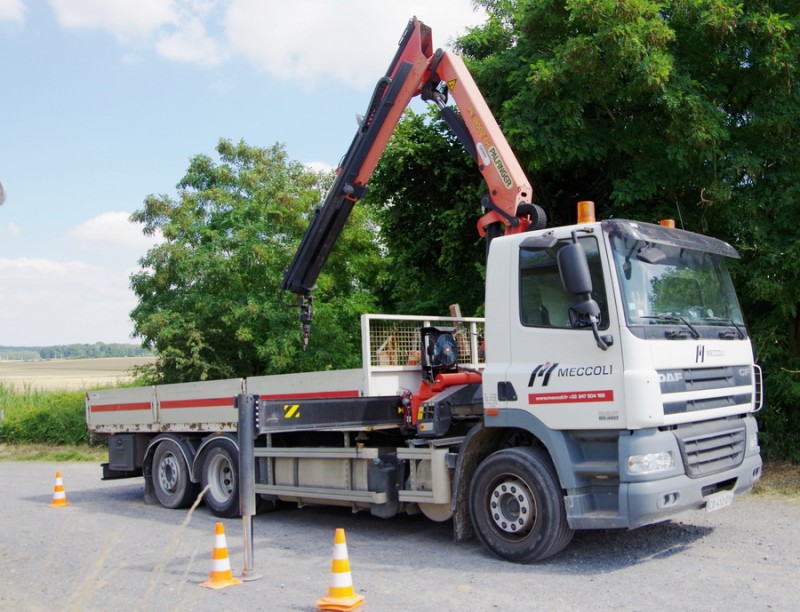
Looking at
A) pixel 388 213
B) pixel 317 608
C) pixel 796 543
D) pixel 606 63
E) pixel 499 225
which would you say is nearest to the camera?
pixel 317 608

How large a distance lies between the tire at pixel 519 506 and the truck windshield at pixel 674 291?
1487mm

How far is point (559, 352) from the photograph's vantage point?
22.1 ft

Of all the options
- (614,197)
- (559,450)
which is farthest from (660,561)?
(614,197)

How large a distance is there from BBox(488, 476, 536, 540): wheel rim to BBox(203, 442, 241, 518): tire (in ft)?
13.0

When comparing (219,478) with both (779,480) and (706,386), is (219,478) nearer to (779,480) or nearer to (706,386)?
(706,386)

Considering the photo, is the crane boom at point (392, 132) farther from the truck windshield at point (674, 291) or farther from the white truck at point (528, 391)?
the truck windshield at point (674, 291)

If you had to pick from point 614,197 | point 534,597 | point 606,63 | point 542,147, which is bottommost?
point 534,597

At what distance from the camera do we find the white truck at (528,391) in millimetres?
6352

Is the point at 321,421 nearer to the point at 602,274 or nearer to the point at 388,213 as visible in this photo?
the point at 602,274

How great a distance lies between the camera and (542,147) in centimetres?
1150

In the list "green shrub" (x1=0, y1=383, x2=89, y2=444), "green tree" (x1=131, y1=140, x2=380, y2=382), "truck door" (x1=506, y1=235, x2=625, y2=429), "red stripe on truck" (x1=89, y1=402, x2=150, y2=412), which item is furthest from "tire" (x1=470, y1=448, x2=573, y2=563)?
"green shrub" (x1=0, y1=383, x2=89, y2=444)

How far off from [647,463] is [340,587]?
2.53 meters

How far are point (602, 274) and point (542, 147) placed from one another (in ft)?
17.7

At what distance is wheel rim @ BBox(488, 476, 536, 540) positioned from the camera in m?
6.79
